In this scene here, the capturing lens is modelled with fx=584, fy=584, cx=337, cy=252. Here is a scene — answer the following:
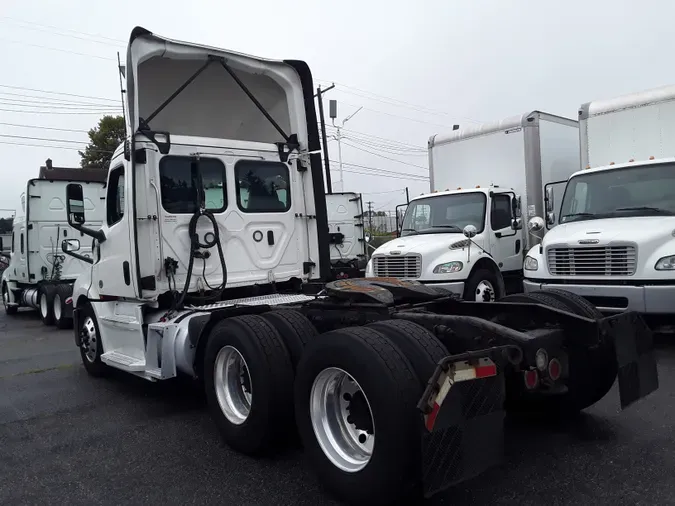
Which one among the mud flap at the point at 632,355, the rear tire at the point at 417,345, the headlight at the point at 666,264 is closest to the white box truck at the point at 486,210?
the headlight at the point at 666,264

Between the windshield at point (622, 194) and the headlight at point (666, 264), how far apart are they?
0.95 m

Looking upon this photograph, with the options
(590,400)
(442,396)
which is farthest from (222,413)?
(590,400)

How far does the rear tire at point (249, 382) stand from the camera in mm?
4195

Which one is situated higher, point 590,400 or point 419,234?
point 419,234

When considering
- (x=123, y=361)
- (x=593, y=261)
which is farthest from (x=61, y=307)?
(x=593, y=261)

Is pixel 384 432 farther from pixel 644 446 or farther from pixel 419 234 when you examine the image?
pixel 419 234

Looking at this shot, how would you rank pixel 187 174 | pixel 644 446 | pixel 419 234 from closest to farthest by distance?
1. pixel 644 446
2. pixel 187 174
3. pixel 419 234

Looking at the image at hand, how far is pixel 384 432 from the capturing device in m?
3.13

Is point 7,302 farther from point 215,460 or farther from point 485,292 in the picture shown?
point 215,460

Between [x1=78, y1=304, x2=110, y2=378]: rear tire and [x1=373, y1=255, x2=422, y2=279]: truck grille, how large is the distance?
4640 mm

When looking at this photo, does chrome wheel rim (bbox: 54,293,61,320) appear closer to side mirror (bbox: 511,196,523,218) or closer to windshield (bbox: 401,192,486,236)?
windshield (bbox: 401,192,486,236)

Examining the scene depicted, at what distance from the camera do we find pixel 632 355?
12.8ft

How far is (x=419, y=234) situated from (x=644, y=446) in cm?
692

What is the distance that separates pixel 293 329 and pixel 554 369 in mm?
1892
